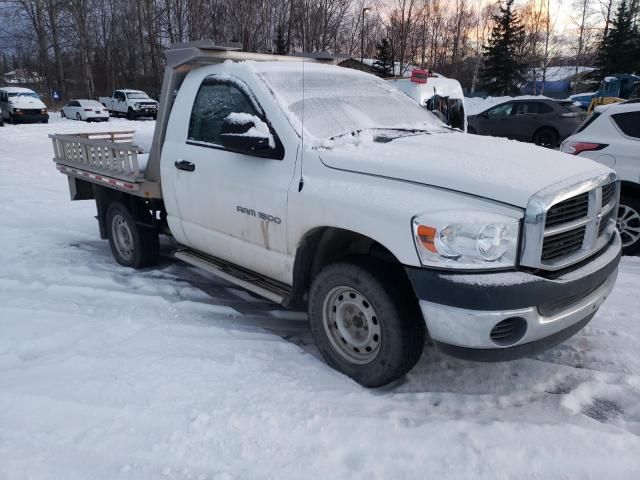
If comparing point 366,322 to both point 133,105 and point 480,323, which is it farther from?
point 133,105

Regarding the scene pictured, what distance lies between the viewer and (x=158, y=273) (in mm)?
5391

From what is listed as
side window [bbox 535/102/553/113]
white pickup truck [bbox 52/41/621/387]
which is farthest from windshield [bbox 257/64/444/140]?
side window [bbox 535/102/553/113]

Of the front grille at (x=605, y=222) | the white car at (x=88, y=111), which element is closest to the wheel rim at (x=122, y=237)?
the front grille at (x=605, y=222)

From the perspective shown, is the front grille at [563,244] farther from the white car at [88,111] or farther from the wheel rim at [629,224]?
the white car at [88,111]

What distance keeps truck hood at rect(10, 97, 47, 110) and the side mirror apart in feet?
84.8

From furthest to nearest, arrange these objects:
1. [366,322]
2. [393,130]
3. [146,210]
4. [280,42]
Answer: [280,42] → [146,210] → [393,130] → [366,322]

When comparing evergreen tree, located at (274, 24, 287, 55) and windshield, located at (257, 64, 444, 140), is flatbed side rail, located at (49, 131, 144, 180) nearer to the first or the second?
windshield, located at (257, 64, 444, 140)

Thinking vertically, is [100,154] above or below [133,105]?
below

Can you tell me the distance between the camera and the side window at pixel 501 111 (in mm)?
16797

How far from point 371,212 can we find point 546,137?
49.4 feet

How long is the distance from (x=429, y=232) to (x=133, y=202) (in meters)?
3.57

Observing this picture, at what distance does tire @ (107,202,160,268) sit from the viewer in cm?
533

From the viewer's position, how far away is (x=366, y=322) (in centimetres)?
324

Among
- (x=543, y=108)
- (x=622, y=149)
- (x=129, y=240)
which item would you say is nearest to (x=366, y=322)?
(x=129, y=240)
